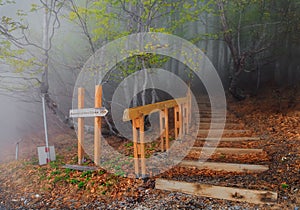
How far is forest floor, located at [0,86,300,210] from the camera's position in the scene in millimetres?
3348

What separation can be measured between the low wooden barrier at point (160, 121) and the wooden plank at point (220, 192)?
559mm

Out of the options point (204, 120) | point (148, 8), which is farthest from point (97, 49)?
point (204, 120)

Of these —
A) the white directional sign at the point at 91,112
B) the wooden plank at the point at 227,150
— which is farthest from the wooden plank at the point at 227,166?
the white directional sign at the point at 91,112

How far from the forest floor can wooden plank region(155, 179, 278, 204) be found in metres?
0.07

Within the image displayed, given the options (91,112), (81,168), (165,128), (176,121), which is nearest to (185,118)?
(176,121)

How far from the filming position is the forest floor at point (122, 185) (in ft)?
11.0

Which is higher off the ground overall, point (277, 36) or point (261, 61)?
point (277, 36)

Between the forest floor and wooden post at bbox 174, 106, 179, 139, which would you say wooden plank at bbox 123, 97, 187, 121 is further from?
the forest floor

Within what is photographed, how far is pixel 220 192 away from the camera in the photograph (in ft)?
11.0

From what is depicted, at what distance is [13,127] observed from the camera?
32.8ft

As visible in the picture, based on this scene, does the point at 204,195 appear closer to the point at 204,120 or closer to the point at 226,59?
the point at 204,120

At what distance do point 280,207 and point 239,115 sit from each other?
20.6ft

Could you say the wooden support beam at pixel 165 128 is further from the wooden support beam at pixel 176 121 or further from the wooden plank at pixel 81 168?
the wooden plank at pixel 81 168

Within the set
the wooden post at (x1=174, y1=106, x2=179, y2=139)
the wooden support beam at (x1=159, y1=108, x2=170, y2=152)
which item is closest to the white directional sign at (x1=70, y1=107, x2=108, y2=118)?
the wooden support beam at (x1=159, y1=108, x2=170, y2=152)
